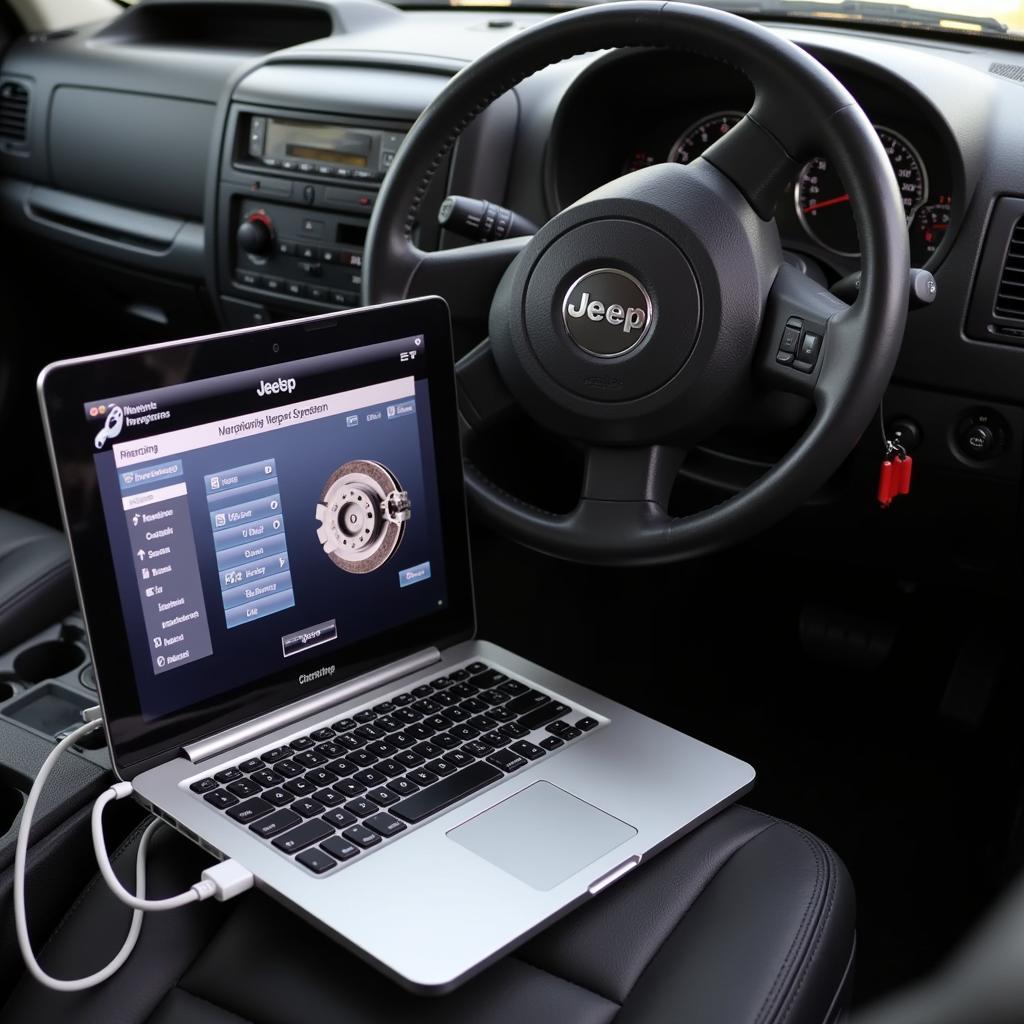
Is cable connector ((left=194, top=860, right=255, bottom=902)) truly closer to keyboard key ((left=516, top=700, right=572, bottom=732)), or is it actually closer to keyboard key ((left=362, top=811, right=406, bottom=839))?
keyboard key ((left=362, top=811, right=406, bottom=839))

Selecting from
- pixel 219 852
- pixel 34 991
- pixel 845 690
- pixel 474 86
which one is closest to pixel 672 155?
pixel 474 86

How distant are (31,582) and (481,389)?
0.50 m

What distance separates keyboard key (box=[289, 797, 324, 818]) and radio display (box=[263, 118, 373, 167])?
932mm

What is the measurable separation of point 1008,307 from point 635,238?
408mm

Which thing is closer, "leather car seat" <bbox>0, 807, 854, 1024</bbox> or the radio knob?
"leather car seat" <bbox>0, 807, 854, 1024</bbox>

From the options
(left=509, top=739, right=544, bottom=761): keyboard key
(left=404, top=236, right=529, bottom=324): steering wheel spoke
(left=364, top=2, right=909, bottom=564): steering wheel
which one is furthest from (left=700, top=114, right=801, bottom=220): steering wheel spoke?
(left=509, top=739, right=544, bottom=761): keyboard key

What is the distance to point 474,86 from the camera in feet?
3.81

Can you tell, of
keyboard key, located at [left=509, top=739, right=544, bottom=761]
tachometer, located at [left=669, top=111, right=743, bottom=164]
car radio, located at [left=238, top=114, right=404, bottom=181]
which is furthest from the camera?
car radio, located at [left=238, top=114, right=404, bottom=181]

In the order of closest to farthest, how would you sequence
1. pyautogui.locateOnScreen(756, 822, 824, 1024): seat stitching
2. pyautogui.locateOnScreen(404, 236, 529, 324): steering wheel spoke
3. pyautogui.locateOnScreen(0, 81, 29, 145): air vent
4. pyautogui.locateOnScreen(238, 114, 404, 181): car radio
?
pyautogui.locateOnScreen(756, 822, 824, 1024): seat stitching, pyautogui.locateOnScreen(404, 236, 529, 324): steering wheel spoke, pyautogui.locateOnScreen(238, 114, 404, 181): car radio, pyautogui.locateOnScreen(0, 81, 29, 145): air vent

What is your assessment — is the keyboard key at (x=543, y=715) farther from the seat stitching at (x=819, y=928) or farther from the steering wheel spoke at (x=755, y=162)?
the steering wheel spoke at (x=755, y=162)

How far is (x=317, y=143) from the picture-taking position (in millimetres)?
1678

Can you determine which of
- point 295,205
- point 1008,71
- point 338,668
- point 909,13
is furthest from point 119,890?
point 909,13

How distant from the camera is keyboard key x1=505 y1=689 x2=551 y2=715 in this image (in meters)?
1.08

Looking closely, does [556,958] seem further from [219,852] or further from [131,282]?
[131,282]
